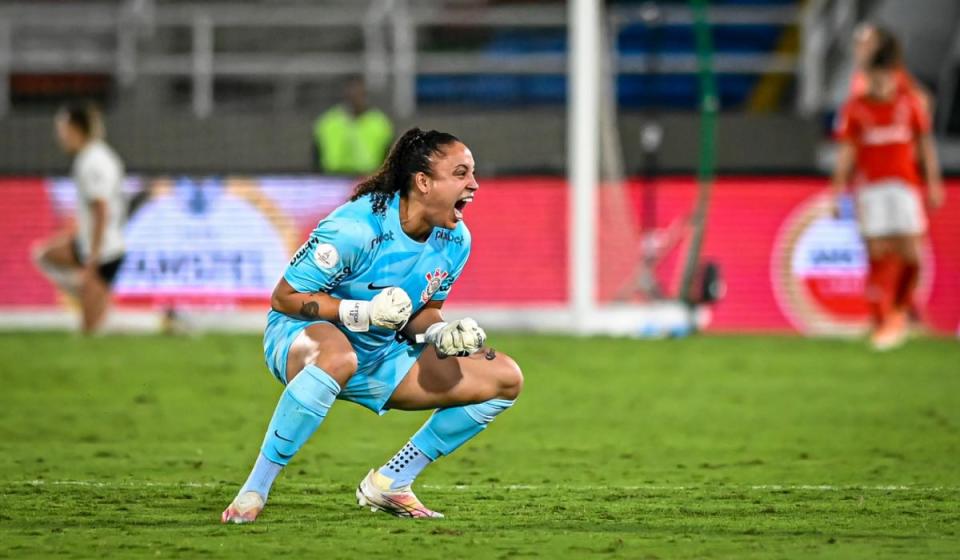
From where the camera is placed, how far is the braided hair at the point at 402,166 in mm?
6691

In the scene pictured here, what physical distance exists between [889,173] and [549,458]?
22.0ft

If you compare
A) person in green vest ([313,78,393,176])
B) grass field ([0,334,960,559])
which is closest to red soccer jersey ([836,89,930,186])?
grass field ([0,334,960,559])

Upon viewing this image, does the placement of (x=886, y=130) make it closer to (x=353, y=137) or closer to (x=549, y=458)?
(x=353, y=137)

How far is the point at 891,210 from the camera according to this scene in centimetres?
1439

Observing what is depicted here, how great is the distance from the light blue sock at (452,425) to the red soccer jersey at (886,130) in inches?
323

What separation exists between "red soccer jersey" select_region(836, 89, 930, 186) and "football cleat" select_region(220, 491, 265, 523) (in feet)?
29.7

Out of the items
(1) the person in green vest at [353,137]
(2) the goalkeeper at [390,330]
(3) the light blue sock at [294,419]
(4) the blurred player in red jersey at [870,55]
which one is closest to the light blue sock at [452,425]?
(2) the goalkeeper at [390,330]

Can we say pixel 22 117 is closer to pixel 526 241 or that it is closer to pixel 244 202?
pixel 244 202

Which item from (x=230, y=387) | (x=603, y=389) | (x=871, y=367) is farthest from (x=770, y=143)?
(x=230, y=387)

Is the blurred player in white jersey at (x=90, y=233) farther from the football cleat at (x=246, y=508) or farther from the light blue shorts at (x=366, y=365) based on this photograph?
the football cleat at (x=246, y=508)

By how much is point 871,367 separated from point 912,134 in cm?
226

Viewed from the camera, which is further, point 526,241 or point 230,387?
point 526,241

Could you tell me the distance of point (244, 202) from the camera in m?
16.3

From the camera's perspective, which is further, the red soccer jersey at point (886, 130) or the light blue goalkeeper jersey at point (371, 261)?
the red soccer jersey at point (886, 130)
